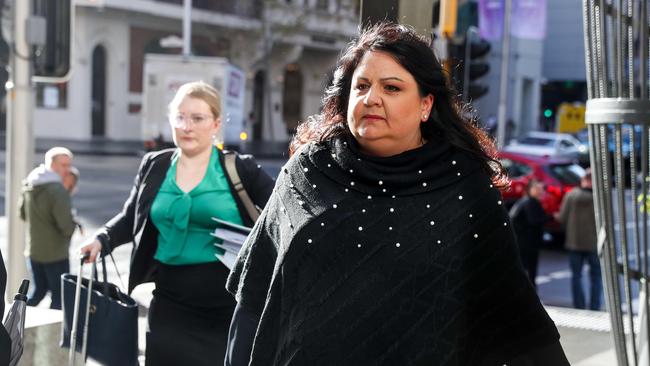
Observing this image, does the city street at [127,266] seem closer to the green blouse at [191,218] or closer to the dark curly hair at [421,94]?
the green blouse at [191,218]

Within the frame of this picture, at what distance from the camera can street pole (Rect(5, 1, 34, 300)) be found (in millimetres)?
7199

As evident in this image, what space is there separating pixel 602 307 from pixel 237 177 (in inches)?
332

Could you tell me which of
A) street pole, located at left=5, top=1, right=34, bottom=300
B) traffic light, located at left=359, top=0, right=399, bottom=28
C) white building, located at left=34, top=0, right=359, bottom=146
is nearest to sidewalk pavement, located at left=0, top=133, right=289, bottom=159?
white building, located at left=34, top=0, right=359, bottom=146

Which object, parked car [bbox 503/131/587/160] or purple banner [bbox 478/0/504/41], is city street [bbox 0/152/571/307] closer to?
purple banner [bbox 478/0/504/41]

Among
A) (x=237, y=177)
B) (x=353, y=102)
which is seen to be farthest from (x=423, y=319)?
(x=237, y=177)

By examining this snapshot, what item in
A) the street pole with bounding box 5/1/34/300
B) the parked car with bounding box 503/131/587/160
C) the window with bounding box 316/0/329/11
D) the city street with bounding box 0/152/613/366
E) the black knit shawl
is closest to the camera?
the black knit shawl

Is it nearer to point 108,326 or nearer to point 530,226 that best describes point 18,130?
point 108,326

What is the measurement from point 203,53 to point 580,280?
1201 inches

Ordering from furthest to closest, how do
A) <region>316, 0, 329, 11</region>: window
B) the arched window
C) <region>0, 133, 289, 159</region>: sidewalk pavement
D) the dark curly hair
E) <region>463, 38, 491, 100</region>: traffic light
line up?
1. the arched window
2. <region>316, 0, 329, 11</region>: window
3. <region>0, 133, 289, 159</region>: sidewalk pavement
4. <region>463, 38, 491, 100</region>: traffic light
5. the dark curly hair

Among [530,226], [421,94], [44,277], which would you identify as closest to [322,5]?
[530,226]

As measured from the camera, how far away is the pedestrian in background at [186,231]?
434cm

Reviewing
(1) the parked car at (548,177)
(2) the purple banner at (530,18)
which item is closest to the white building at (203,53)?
(2) the purple banner at (530,18)

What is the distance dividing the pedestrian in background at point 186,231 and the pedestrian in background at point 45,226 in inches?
140

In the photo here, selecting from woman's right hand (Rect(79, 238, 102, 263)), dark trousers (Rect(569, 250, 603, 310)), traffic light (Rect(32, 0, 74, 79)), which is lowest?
dark trousers (Rect(569, 250, 603, 310))
